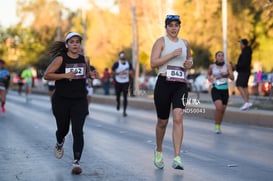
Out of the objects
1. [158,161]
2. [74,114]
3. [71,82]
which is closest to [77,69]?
[71,82]

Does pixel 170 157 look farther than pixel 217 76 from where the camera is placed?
No

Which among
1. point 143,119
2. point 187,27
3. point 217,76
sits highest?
point 187,27

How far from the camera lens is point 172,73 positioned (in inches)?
314

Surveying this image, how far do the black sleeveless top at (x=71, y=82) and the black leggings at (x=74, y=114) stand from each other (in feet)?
0.22

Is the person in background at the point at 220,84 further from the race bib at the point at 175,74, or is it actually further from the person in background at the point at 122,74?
the person in background at the point at 122,74

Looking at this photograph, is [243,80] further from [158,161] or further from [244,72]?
[158,161]

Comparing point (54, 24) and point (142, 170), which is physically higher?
point (54, 24)

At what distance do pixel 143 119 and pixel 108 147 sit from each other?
7.21 m

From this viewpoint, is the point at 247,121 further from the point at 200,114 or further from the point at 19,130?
the point at 19,130

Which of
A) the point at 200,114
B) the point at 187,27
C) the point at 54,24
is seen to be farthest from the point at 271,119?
the point at 54,24

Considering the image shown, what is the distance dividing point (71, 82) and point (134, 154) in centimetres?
214

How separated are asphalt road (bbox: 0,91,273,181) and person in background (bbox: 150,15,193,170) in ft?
2.23

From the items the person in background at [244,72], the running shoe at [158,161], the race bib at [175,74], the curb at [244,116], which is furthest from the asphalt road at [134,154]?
the person in background at [244,72]

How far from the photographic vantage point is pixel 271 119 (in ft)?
49.2
